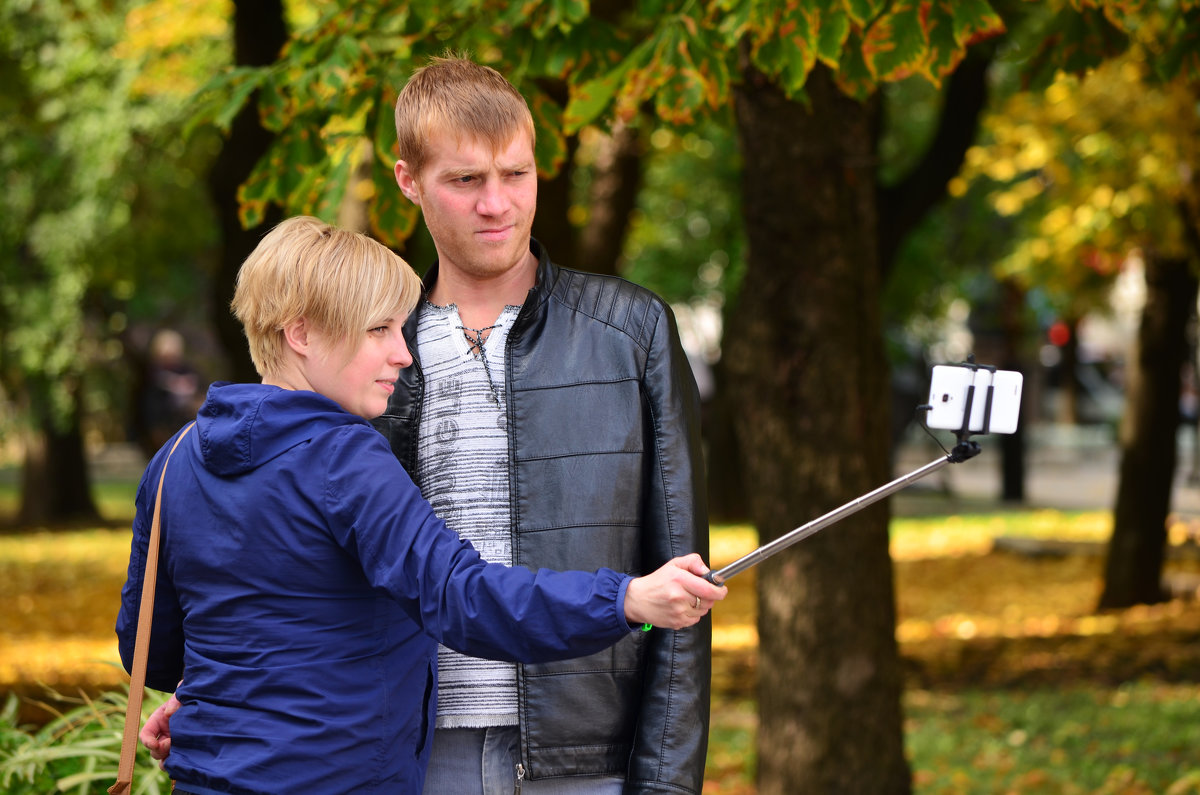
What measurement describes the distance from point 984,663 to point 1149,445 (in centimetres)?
273

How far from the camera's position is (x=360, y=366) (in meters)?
2.01

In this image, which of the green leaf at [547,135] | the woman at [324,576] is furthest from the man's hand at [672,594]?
the green leaf at [547,135]

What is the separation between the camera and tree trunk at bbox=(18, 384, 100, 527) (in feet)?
66.8

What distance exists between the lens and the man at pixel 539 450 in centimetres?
225

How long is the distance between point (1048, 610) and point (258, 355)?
11.1 metres

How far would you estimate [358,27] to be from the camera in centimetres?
445

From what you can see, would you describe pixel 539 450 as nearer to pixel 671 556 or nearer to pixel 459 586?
pixel 671 556

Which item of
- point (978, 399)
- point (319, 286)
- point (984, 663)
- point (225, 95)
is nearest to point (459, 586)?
point (319, 286)

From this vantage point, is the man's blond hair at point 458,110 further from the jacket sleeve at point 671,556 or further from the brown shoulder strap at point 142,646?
the brown shoulder strap at point 142,646

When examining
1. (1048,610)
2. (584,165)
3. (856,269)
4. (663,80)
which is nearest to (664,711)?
(663,80)

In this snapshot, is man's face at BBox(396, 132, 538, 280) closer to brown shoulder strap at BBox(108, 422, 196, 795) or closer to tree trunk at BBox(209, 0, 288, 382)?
brown shoulder strap at BBox(108, 422, 196, 795)

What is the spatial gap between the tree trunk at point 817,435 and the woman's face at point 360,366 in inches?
136

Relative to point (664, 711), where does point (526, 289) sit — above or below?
above

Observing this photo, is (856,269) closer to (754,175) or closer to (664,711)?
(754,175)
